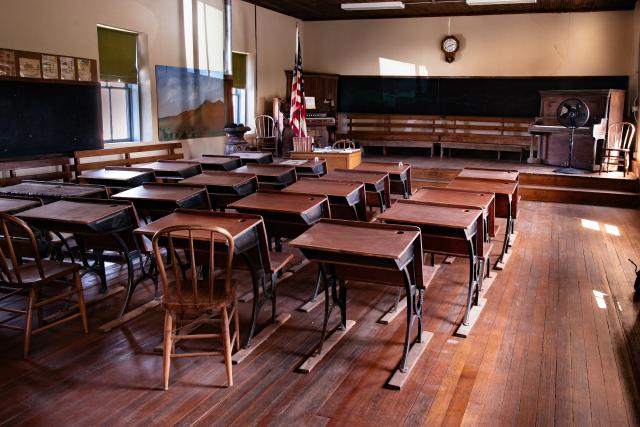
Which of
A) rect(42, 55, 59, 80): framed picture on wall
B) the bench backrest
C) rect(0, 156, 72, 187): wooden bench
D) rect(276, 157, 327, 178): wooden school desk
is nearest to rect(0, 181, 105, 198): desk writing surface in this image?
rect(0, 156, 72, 187): wooden bench

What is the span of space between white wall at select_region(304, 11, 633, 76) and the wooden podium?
16.9 feet

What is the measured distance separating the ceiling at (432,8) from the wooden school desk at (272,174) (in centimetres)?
581

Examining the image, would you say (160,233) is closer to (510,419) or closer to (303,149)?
(510,419)

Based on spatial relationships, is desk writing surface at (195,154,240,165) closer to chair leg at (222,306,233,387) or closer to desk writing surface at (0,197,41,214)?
desk writing surface at (0,197,41,214)

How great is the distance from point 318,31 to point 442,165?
16.1ft

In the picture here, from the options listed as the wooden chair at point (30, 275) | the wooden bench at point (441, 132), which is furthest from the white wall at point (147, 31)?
the wooden chair at point (30, 275)

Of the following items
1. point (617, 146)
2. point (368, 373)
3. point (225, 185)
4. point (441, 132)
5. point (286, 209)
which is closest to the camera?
point (368, 373)

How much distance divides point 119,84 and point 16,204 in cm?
430

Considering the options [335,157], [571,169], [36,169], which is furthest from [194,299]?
[571,169]

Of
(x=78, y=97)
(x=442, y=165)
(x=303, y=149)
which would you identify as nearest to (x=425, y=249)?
(x=303, y=149)

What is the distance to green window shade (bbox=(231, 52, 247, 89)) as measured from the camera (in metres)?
10.9

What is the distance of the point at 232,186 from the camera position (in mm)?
4855

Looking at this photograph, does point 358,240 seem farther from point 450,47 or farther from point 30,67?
point 450,47

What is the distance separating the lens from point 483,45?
11727 millimetres
